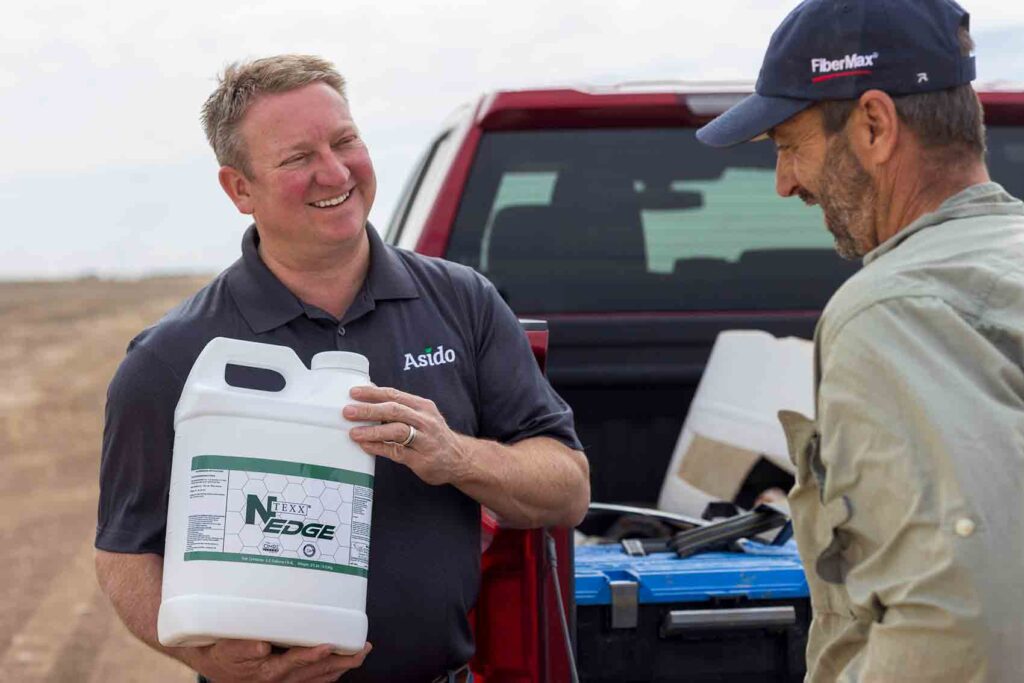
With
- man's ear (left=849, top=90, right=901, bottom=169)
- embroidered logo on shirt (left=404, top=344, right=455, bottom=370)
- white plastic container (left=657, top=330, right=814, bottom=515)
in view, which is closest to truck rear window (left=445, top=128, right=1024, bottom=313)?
white plastic container (left=657, top=330, right=814, bottom=515)

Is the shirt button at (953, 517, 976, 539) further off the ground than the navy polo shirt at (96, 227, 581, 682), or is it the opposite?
the shirt button at (953, 517, 976, 539)

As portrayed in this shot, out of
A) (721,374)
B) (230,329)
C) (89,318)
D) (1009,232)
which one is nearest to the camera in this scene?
(1009,232)

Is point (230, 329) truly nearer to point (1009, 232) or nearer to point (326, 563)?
point (326, 563)

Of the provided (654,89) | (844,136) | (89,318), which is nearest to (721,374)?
(654,89)

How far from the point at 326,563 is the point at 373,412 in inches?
9.6

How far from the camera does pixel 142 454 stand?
239cm

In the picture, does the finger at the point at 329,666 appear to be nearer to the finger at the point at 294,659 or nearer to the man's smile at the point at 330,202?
the finger at the point at 294,659

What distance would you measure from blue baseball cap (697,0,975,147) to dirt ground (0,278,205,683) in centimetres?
474

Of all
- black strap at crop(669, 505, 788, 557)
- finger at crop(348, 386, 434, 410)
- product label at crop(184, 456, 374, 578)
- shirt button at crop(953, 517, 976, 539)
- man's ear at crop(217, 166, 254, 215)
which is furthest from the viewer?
black strap at crop(669, 505, 788, 557)

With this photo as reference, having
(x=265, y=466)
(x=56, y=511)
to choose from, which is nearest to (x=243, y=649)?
(x=265, y=466)

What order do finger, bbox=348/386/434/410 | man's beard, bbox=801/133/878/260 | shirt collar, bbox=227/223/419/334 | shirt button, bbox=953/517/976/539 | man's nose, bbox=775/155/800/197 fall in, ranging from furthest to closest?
1. shirt collar, bbox=227/223/419/334
2. finger, bbox=348/386/434/410
3. man's nose, bbox=775/155/800/197
4. man's beard, bbox=801/133/878/260
5. shirt button, bbox=953/517/976/539

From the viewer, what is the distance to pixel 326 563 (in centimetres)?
Answer: 217

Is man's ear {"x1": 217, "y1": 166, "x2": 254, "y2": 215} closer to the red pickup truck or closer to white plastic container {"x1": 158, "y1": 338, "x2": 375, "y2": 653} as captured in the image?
white plastic container {"x1": 158, "y1": 338, "x2": 375, "y2": 653}

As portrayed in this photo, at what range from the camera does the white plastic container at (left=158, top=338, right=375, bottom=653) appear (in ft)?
7.00
